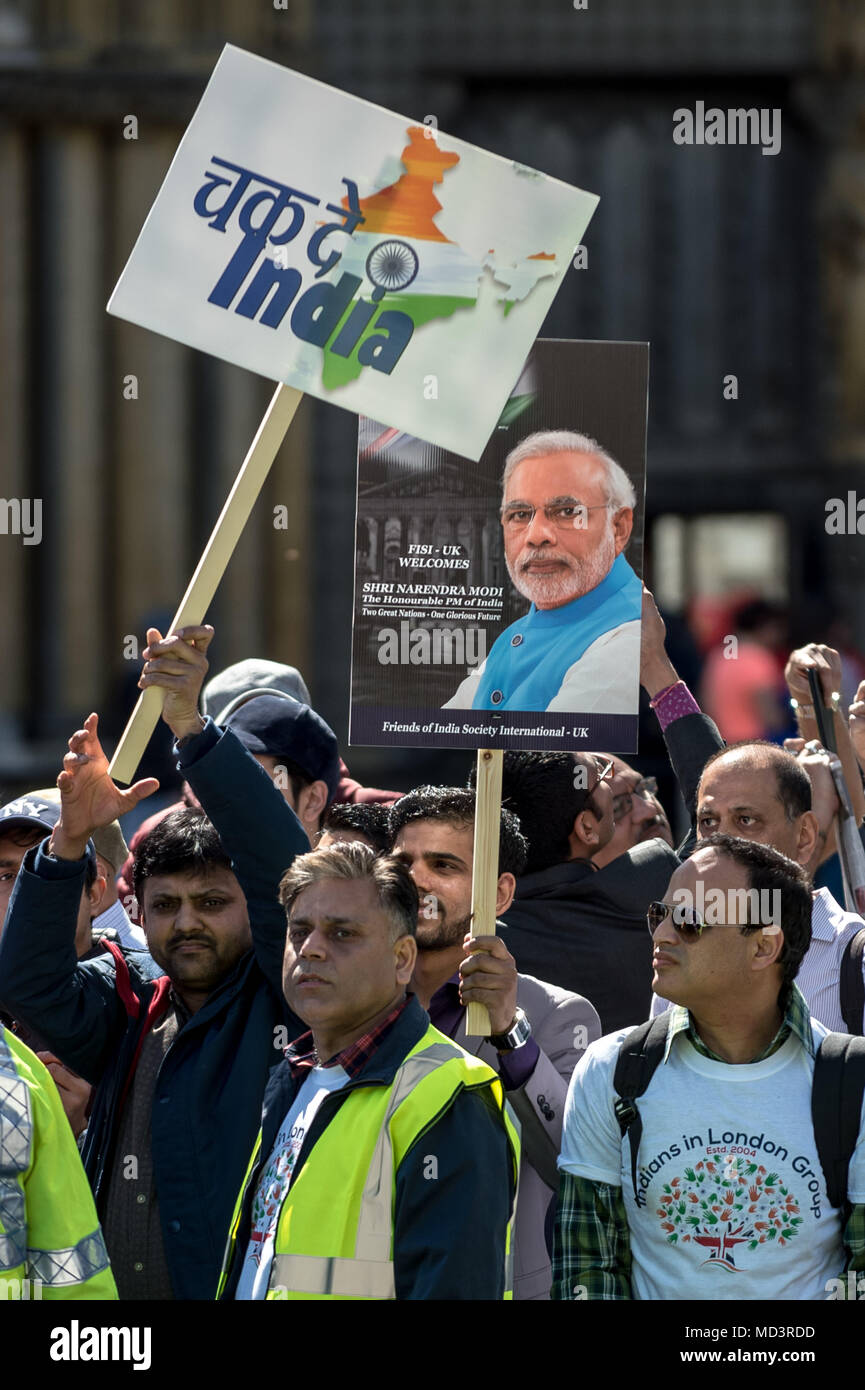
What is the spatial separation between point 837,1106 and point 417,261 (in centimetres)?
165

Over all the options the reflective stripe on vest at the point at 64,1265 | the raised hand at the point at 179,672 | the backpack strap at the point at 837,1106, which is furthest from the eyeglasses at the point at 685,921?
the reflective stripe on vest at the point at 64,1265

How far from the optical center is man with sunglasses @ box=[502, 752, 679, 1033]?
4.34 m

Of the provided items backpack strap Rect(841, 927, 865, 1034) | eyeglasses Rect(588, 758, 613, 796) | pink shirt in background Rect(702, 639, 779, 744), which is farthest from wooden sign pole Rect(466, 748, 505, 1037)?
pink shirt in background Rect(702, 639, 779, 744)

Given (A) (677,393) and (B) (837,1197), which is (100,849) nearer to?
(B) (837,1197)

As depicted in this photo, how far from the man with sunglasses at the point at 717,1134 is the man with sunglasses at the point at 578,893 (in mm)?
859

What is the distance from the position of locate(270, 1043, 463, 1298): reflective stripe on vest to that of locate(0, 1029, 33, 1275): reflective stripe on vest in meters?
0.39

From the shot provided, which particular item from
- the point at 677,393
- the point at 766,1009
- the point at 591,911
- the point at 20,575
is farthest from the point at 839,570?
the point at 766,1009

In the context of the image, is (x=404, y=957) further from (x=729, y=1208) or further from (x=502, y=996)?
(x=729, y=1208)

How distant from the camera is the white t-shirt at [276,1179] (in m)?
3.33

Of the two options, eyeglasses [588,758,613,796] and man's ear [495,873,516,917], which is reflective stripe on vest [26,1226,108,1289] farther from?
eyeglasses [588,758,613,796]

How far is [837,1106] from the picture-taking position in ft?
10.9

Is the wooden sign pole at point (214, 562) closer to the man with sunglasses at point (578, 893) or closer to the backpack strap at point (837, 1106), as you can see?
the man with sunglasses at point (578, 893)

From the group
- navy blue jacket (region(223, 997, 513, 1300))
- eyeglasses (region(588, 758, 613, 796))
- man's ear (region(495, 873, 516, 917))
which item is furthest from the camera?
eyeglasses (region(588, 758, 613, 796))

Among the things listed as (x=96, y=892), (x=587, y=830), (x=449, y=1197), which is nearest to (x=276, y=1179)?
(x=449, y=1197)
